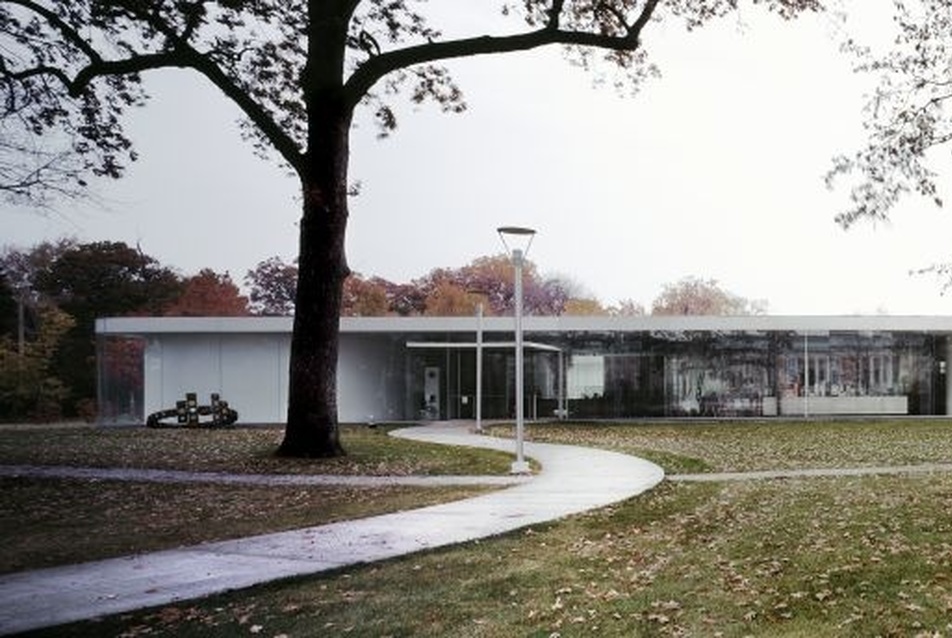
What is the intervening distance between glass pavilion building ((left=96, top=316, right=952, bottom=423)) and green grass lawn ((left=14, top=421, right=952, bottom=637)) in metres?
26.8

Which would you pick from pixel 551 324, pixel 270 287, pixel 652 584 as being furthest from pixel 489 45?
pixel 270 287

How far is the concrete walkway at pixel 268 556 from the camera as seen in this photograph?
736 centimetres

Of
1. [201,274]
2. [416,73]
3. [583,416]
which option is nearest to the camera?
[416,73]

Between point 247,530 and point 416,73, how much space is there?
47.0 ft

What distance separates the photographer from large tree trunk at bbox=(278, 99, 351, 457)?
62.3 feet

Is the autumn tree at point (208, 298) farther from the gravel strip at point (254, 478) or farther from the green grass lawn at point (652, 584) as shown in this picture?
the green grass lawn at point (652, 584)

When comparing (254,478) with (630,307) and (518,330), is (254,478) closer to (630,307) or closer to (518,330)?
(518,330)

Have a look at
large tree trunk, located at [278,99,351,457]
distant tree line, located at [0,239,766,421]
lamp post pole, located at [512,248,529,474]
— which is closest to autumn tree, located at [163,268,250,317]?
distant tree line, located at [0,239,766,421]

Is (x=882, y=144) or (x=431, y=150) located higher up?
(x=431, y=150)

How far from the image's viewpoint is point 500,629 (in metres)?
6.54

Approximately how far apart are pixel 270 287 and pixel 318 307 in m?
58.1

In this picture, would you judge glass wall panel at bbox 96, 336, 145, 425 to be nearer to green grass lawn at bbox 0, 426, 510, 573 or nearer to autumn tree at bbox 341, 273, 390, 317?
green grass lawn at bbox 0, 426, 510, 573

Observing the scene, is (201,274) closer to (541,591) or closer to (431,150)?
(431,150)

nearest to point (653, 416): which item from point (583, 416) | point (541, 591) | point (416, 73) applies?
point (583, 416)
